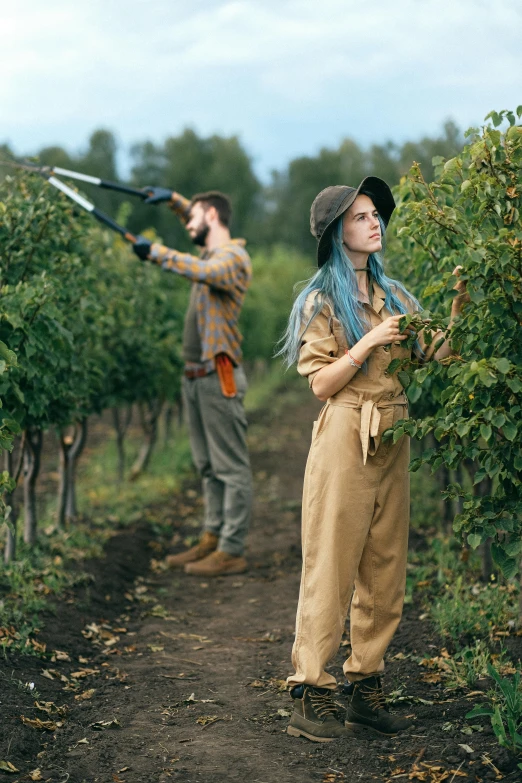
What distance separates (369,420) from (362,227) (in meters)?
0.72

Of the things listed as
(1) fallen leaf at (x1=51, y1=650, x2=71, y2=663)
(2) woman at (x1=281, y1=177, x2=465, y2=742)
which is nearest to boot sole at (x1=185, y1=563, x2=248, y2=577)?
(1) fallen leaf at (x1=51, y1=650, x2=71, y2=663)

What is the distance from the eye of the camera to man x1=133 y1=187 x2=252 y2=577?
6.56 metres

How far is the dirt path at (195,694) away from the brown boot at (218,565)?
7 centimetres

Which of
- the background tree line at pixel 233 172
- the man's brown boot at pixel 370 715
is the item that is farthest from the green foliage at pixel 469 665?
the background tree line at pixel 233 172

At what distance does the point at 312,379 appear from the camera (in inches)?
140

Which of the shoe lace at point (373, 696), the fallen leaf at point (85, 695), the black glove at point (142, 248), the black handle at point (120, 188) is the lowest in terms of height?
the fallen leaf at point (85, 695)

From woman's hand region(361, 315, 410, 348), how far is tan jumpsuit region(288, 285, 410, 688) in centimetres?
18

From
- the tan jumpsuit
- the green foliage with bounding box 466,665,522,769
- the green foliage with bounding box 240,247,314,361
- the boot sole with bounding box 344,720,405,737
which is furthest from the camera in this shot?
the green foliage with bounding box 240,247,314,361

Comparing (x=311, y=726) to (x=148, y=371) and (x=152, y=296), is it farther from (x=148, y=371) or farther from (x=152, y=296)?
(x=152, y=296)

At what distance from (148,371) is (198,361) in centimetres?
246

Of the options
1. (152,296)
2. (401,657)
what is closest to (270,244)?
(152,296)

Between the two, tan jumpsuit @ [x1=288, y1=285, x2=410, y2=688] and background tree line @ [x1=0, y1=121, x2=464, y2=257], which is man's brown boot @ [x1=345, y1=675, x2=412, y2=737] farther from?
background tree line @ [x1=0, y1=121, x2=464, y2=257]

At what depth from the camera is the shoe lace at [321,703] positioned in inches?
143

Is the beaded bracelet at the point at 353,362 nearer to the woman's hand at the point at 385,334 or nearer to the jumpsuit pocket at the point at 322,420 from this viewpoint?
the woman's hand at the point at 385,334
